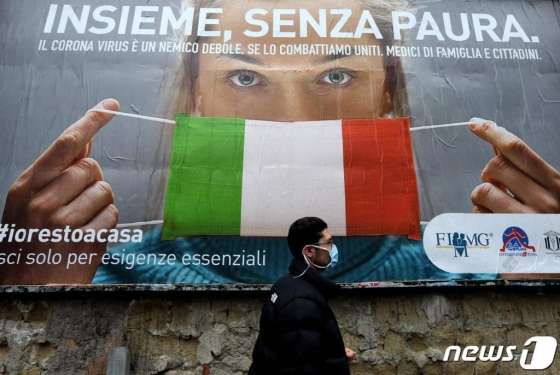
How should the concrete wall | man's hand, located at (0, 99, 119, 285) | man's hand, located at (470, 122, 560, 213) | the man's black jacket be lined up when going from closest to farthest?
the man's black jacket → the concrete wall → man's hand, located at (0, 99, 119, 285) → man's hand, located at (470, 122, 560, 213)

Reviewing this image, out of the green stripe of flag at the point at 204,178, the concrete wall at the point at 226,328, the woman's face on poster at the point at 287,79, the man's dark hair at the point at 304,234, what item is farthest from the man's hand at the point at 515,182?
the man's dark hair at the point at 304,234

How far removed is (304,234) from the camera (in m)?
2.02

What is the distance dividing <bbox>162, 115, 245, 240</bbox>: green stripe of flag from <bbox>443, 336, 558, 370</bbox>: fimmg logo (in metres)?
1.90

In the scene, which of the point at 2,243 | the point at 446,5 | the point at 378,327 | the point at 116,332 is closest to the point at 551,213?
the point at 378,327

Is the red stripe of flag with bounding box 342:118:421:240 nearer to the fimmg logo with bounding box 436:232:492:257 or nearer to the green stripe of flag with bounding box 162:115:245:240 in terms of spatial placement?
the fimmg logo with bounding box 436:232:492:257

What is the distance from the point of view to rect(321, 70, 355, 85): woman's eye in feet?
13.4

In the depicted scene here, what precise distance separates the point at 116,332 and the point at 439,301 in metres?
2.43

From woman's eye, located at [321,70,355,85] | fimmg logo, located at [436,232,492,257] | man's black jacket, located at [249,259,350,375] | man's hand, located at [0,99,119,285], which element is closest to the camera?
man's black jacket, located at [249,259,350,375]

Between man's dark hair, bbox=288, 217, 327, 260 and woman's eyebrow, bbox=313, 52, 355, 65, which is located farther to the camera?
woman's eyebrow, bbox=313, 52, 355, 65

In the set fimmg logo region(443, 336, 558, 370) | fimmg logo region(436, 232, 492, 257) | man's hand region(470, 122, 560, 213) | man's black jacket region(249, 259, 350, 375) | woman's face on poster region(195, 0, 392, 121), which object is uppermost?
woman's face on poster region(195, 0, 392, 121)

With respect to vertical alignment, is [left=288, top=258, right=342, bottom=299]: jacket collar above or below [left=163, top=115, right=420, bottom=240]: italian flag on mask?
below

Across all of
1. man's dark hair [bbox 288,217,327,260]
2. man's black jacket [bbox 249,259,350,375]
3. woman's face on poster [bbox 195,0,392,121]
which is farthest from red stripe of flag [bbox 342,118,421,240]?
man's black jacket [bbox 249,259,350,375]

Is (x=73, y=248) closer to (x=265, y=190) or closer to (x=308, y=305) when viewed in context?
(x=265, y=190)

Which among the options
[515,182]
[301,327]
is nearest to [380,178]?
[515,182]
